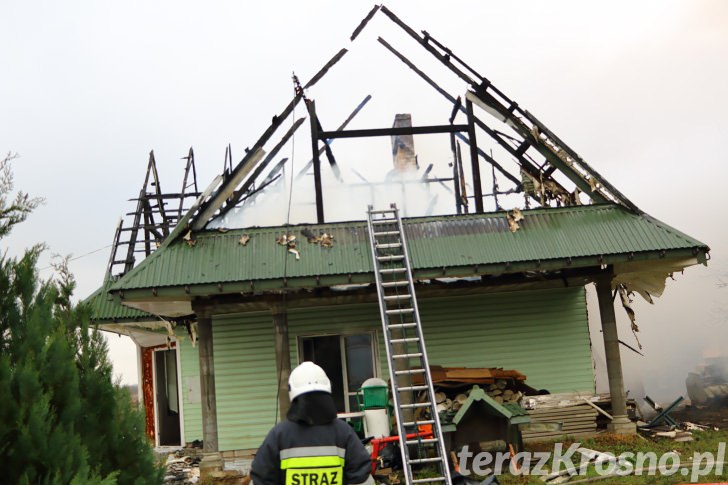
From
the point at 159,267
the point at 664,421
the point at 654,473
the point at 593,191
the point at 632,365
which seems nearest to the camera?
the point at 654,473

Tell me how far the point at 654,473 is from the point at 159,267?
819 centimetres

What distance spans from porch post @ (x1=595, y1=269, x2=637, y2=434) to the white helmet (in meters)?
9.41

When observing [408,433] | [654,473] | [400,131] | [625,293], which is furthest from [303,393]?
[625,293]

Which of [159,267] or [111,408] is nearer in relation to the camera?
[111,408]

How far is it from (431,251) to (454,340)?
8.39 feet

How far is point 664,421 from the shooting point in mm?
15812

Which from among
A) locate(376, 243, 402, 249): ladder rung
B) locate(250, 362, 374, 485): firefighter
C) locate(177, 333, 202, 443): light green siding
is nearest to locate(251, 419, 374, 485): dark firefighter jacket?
locate(250, 362, 374, 485): firefighter

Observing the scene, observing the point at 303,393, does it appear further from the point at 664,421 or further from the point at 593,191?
the point at 664,421

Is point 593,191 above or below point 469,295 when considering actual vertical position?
above

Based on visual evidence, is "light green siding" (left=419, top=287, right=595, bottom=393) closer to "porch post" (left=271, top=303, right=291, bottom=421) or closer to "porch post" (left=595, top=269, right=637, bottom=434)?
"porch post" (left=595, top=269, right=637, bottom=434)

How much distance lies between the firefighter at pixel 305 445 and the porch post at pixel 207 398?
27.6ft

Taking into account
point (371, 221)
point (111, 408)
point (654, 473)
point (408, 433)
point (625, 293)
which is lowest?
point (654, 473)

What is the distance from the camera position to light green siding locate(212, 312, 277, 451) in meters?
15.1

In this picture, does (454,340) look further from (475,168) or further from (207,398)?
(207,398)
